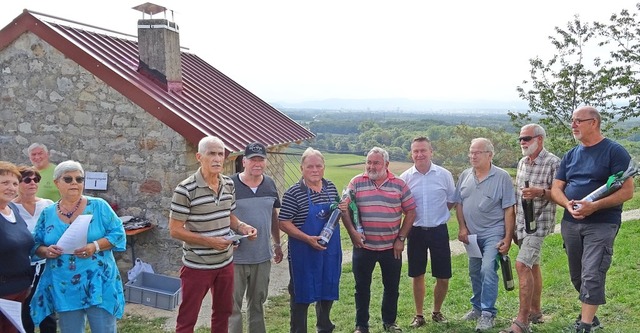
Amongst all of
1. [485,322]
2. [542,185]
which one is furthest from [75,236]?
[542,185]

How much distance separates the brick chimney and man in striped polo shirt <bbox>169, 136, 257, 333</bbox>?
13.3 ft

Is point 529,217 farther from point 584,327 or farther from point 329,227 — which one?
point 329,227

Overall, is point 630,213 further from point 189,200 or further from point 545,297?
point 189,200

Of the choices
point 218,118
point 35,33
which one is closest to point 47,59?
point 35,33

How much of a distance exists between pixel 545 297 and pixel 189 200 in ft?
14.2

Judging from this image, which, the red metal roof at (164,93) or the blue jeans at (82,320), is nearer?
the blue jeans at (82,320)

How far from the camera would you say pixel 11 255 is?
12.4 ft

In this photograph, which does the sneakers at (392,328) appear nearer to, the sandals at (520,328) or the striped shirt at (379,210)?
the striped shirt at (379,210)

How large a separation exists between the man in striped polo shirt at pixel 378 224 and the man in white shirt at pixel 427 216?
20cm

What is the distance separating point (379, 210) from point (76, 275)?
260cm

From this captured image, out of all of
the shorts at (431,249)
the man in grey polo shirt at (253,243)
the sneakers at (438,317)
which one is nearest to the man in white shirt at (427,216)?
the shorts at (431,249)

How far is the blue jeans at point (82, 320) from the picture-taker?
4035 mm

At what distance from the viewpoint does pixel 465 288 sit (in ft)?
23.1

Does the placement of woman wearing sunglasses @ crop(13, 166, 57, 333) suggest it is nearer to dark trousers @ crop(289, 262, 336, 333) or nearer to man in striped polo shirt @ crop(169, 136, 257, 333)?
man in striped polo shirt @ crop(169, 136, 257, 333)
